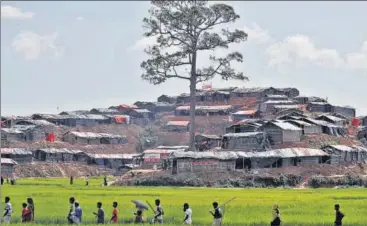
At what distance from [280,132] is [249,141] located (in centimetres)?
283

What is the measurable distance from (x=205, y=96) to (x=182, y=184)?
42311 millimetres


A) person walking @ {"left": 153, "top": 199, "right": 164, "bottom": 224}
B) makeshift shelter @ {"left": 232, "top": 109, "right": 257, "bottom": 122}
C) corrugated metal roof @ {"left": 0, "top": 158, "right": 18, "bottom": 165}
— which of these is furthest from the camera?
makeshift shelter @ {"left": 232, "top": 109, "right": 257, "bottom": 122}

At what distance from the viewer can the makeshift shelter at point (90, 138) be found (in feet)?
272

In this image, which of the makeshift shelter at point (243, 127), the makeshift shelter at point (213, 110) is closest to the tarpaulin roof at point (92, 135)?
the makeshift shelter at point (213, 110)

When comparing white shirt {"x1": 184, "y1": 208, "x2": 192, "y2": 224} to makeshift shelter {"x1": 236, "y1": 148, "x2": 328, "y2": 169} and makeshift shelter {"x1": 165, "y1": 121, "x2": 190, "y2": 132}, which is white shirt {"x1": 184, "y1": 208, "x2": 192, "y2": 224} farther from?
makeshift shelter {"x1": 165, "y1": 121, "x2": 190, "y2": 132}

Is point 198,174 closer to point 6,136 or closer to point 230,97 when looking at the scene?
point 6,136

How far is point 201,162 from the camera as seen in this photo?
54.6m

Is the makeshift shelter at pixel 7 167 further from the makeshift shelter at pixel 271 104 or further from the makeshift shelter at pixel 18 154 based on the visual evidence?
the makeshift shelter at pixel 271 104

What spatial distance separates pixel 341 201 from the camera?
32406 millimetres

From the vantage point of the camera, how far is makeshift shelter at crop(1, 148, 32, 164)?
2788 inches

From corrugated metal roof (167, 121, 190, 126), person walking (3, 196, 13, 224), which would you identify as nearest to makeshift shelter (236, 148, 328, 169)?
corrugated metal roof (167, 121, 190, 126)

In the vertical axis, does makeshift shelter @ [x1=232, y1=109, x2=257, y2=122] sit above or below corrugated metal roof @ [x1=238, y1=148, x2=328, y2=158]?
above

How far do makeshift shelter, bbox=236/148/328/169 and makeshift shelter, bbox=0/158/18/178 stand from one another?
21.5 meters

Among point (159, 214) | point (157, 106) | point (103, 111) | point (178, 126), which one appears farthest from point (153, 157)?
point (159, 214)
